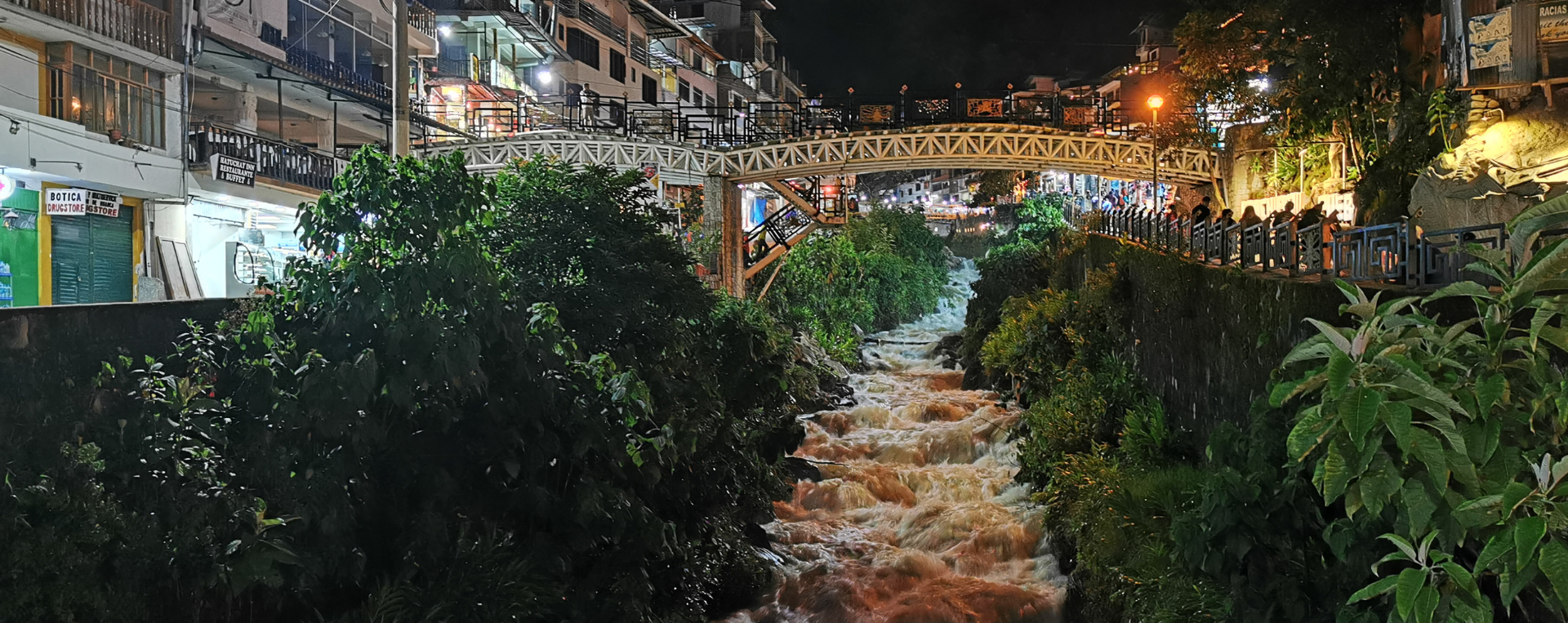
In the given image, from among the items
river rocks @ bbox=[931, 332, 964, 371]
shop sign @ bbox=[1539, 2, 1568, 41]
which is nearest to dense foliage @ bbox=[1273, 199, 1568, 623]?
shop sign @ bbox=[1539, 2, 1568, 41]

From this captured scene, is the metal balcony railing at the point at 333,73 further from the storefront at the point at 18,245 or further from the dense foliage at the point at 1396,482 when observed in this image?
the dense foliage at the point at 1396,482

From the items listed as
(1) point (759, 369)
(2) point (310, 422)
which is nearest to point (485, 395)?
(2) point (310, 422)

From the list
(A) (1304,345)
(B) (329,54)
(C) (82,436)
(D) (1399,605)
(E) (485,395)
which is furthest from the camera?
(B) (329,54)

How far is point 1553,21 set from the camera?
52.3 ft

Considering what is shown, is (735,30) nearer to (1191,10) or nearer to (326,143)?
(326,143)

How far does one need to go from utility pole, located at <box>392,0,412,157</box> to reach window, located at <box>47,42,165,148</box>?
6.91 meters

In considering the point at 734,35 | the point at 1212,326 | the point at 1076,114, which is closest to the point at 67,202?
the point at 1212,326

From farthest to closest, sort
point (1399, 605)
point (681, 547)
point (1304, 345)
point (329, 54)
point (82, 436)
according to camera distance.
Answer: point (329, 54)
point (681, 547)
point (82, 436)
point (1304, 345)
point (1399, 605)

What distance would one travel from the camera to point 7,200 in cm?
1797

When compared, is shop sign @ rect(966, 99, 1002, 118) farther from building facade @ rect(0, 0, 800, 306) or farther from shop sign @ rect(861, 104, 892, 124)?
building facade @ rect(0, 0, 800, 306)

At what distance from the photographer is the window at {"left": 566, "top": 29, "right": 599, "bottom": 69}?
4419 centimetres

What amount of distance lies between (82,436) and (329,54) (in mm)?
21661

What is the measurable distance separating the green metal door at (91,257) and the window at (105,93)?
64.2 inches

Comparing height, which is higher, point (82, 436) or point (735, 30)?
point (735, 30)
